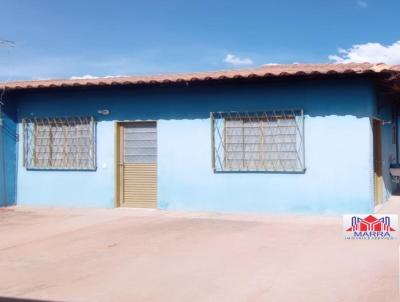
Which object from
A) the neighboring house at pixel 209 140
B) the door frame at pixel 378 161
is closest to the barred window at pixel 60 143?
the neighboring house at pixel 209 140

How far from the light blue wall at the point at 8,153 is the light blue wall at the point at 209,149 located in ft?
0.62

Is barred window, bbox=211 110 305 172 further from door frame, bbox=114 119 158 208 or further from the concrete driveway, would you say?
door frame, bbox=114 119 158 208

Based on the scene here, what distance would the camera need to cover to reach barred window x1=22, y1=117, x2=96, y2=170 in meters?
11.8

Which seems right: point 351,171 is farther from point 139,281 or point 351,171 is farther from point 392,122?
point 139,281

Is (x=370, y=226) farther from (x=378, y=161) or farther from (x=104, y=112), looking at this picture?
(x=104, y=112)

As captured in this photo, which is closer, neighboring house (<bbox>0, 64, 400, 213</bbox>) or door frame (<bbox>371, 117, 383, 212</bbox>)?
neighboring house (<bbox>0, 64, 400, 213</bbox>)

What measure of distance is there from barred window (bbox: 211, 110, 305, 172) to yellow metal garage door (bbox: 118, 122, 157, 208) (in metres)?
1.61

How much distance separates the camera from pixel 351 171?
9594 mm

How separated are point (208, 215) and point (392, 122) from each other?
6139 mm

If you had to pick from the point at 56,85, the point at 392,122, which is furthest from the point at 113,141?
the point at 392,122

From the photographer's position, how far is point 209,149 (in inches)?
420

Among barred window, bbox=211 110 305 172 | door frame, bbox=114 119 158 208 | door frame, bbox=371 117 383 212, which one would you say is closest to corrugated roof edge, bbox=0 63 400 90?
barred window, bbox=211 110 305 172

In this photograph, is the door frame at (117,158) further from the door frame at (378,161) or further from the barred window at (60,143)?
the door frame at (378,161)

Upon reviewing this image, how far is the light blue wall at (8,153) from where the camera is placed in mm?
12234
